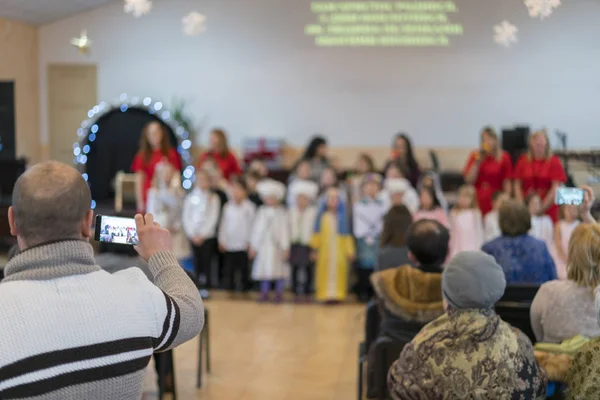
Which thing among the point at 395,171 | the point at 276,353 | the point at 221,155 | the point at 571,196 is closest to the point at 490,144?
the point at 395,171

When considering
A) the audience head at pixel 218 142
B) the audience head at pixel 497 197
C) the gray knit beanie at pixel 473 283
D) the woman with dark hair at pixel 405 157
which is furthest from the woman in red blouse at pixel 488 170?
the gray knit beanie at pixel 473 283

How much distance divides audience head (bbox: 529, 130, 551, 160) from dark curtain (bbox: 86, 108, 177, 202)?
17.6 feet

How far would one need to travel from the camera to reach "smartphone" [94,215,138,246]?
7.20ft

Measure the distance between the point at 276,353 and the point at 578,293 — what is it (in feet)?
10.3

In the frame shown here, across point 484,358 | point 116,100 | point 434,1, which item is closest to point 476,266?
point 484,358

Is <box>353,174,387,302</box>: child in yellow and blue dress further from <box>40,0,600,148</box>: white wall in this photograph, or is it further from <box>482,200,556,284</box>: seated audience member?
<box>482,200,556,284</box>: seated audience member

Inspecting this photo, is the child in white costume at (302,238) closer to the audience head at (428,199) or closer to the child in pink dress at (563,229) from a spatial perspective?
the audience head at (428,199)

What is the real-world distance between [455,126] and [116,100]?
458 cm

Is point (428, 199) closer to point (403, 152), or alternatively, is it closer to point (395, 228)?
point (395, 228)

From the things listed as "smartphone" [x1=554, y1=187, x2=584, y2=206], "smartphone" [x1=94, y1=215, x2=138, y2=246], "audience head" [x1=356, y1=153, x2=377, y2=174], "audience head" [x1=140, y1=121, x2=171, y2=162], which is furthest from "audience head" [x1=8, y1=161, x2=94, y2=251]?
"audience head" [x1=140, y1=121, x2=171, y2=162]

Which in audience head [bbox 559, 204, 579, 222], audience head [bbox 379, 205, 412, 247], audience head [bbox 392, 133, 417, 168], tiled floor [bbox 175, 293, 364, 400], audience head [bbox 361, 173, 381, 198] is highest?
audience head [bbox 392, 133, 417, 168]

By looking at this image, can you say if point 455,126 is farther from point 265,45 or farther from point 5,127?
point 5,127

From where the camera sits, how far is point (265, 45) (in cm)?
1107

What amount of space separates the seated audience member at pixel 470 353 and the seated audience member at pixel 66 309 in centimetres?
114
